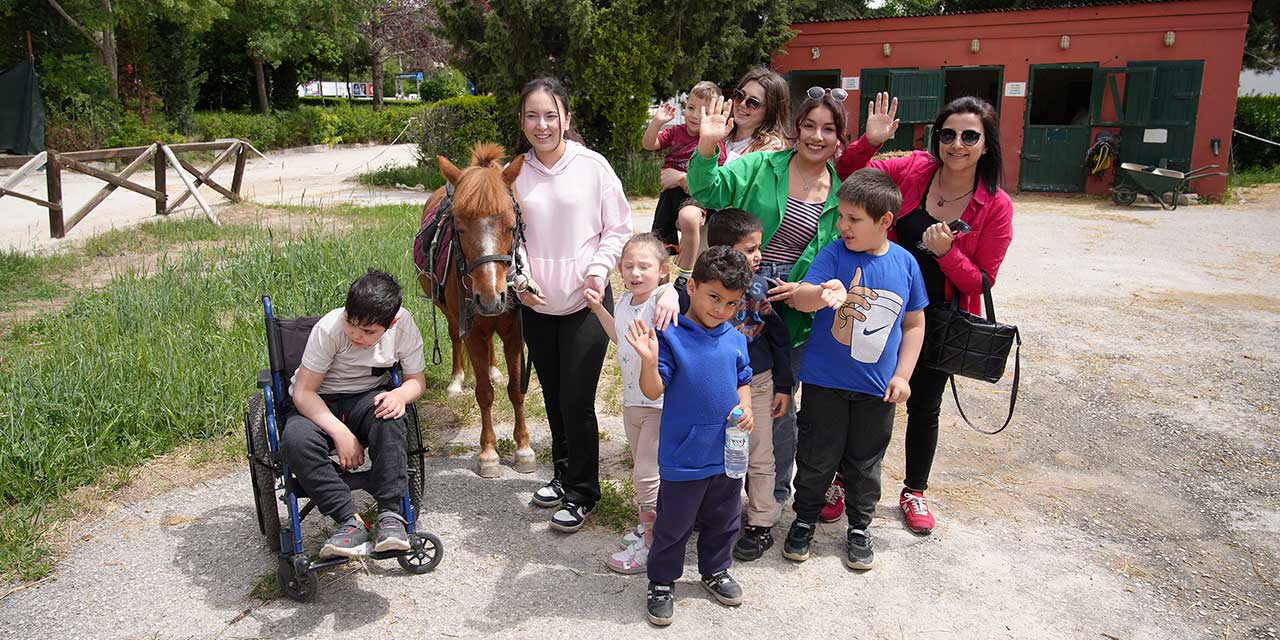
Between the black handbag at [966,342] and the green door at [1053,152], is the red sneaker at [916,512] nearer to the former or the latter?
the black handbag at [966,342]

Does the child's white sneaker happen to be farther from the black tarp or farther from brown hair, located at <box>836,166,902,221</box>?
the black tarp

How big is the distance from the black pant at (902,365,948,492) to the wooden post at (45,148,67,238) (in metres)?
10.2

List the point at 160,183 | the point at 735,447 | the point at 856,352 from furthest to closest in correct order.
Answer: the point at 160,183 → the point at 856,352 → the point at 735,447

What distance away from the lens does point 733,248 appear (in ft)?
9.71

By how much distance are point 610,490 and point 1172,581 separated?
94.3 inches

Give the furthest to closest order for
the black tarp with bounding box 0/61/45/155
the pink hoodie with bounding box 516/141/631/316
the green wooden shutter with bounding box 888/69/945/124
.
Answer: the black tarp with bounding box 0/61/45/155, the green wooden shutter with bounding box 888/69/945/124, the pink hoodie with bounding box 516/141/631/316

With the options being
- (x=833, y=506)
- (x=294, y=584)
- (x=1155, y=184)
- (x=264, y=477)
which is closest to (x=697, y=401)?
(x=833, y=506)

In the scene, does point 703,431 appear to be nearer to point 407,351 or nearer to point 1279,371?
point 407,351

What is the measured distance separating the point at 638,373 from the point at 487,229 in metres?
0.95

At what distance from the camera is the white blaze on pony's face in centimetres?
335

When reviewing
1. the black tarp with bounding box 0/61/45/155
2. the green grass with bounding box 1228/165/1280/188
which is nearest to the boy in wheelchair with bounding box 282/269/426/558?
the green grass with bounding box 1228/165/1280/188

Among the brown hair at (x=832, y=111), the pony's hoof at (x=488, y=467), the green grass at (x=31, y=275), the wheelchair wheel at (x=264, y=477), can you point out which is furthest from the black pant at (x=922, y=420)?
the green grass at (x=31, y=275)

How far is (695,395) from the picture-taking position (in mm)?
2826

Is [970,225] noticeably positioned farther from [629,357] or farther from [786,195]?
[629,357]
